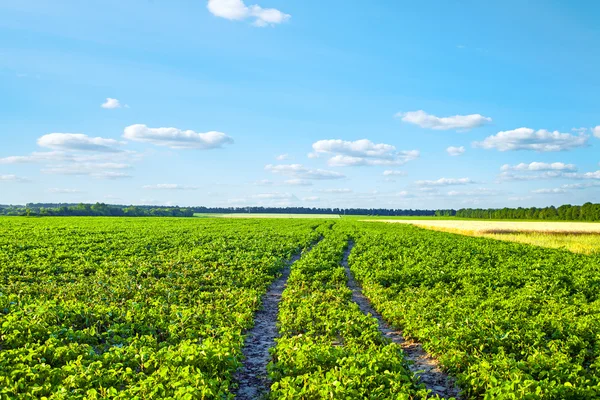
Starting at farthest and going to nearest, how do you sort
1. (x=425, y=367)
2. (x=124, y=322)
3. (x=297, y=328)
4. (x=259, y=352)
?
(x=297, y=328) → (x=124, y=322) → (x=259, y=352) → (x=425, y=367)

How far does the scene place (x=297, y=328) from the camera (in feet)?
37.1

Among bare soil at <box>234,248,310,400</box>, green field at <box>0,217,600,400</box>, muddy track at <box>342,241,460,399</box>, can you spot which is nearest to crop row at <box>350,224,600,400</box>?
green field at <box>0,217,600,400</box>

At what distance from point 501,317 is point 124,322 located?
32.4 feet

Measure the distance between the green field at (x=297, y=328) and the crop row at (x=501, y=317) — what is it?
4cm

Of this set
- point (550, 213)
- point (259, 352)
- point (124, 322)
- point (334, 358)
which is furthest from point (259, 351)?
point (550, 213)

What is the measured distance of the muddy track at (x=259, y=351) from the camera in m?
8.12

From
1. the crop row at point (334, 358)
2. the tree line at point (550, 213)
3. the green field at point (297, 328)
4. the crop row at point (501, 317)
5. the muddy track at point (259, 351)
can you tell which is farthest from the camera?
the tree line at point (550, 213)

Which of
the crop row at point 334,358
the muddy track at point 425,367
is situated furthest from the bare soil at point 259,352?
the muddy track at point 425,367

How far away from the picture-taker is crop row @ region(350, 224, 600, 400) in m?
7.52

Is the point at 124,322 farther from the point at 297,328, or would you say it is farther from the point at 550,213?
the point at 550,213

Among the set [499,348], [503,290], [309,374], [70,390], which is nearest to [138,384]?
[70,390]

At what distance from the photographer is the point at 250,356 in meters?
9.91

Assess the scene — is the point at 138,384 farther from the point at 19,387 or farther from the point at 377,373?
the point at 377,373

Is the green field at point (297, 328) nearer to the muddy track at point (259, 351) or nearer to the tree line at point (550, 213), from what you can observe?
the muddy track at point (259, 351)
